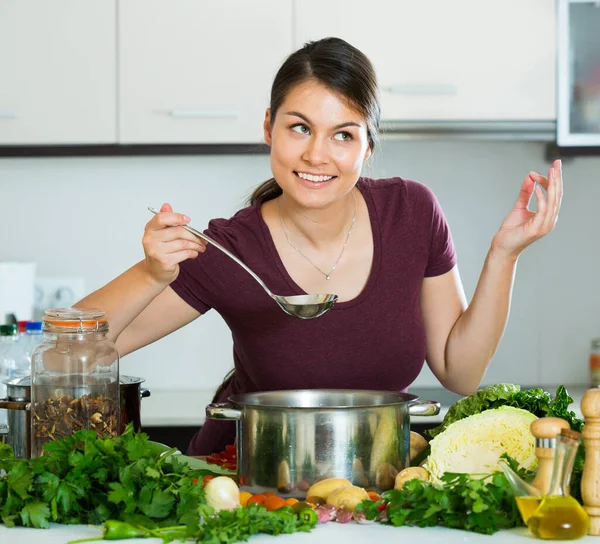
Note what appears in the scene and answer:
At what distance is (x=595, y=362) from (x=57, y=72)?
1900 millimetres

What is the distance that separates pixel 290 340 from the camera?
6.00 ft

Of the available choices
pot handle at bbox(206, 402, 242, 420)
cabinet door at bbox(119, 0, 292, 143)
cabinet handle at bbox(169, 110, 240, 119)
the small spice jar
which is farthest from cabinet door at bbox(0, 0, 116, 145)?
pot handle at bbox(206, 402, 242, 420)

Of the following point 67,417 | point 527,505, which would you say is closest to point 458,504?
point 527,505

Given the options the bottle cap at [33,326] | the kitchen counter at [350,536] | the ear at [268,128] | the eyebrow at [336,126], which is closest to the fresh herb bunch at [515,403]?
the kitchen counter at [350,536]

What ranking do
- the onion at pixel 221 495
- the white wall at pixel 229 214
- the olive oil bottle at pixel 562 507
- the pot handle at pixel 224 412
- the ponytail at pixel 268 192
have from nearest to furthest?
the olive oil bottle at pixel 562 507 < the onion at pixel 221 495 < the pot handle at pixel 224 412 < the ponytail at pixel 268 192 < the white wall at pixel 229 214

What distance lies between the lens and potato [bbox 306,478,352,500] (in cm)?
116

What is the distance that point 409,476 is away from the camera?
3.87ft

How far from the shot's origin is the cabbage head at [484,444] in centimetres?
120

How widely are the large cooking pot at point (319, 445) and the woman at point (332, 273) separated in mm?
485

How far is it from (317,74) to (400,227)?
370mm

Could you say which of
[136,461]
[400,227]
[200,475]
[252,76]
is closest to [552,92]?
[252,76]

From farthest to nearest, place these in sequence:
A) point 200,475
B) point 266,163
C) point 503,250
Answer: point 266,163 < point 503,250 < point 200,475

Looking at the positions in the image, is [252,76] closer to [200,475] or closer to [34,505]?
[200,475]

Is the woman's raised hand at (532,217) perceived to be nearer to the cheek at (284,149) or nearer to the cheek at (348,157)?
the cheek at (348,157)
